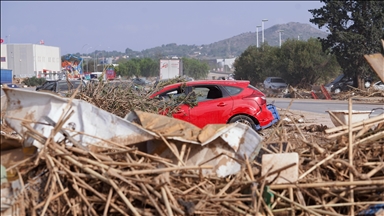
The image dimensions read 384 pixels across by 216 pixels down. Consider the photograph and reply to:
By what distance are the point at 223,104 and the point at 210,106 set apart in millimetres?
332

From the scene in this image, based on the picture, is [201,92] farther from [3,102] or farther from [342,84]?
[342,84]

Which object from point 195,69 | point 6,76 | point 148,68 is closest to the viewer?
point 6,76

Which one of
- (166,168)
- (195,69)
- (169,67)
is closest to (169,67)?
(169,67)

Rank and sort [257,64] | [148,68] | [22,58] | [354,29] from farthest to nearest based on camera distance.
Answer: [148,68]
[22,58]
[257,64]
[354,29]

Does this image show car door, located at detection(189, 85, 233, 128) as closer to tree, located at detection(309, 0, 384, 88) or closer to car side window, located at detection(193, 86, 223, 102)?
car side window, located at detection(193, 86, 223, 102)

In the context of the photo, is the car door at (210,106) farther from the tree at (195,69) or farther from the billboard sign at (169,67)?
the tree at (195,69)

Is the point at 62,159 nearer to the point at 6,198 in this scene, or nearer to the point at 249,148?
the point at 6,198

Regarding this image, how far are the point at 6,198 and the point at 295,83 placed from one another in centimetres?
5289

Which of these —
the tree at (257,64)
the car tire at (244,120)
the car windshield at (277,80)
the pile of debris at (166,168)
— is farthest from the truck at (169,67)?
the pile of debris at (166,168)

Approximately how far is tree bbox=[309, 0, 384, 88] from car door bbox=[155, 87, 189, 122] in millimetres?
30911

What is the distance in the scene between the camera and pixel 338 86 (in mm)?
44406

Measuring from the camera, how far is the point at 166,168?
524 centimetres

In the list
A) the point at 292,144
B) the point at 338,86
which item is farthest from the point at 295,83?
the point at 292,144

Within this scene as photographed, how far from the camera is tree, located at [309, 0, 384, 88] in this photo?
137ft
